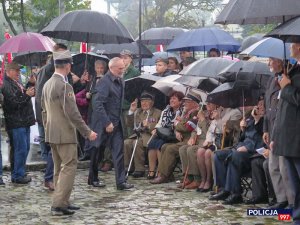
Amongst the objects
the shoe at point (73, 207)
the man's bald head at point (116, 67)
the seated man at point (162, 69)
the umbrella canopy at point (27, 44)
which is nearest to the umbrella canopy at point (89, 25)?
the umbrella canopy at point (27, 44)

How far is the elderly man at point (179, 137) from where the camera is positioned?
31.8 ft

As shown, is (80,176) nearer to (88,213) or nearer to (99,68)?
(99,68)

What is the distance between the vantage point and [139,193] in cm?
907

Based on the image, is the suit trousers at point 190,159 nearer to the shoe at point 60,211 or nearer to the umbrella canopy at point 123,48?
the shoe at point 60,211

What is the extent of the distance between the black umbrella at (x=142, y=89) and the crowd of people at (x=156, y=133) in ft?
0.61

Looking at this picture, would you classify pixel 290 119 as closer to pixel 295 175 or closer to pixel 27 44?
pixel 295 175

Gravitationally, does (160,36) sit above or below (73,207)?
above

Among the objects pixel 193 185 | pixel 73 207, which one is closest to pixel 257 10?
pixel 73 207

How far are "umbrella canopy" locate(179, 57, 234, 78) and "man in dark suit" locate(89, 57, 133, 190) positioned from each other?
102 cm

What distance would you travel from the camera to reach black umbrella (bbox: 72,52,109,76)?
11.5 m

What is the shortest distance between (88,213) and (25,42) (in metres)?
4.24

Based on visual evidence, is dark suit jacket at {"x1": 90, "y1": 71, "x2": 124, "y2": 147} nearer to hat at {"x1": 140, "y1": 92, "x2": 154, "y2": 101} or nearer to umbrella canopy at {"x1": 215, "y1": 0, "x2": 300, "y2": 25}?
hat at {"x1": 140, "y1": 92, "x2": 154, "y2": 101}

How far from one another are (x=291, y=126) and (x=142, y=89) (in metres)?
4.59

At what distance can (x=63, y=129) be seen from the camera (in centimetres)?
764
